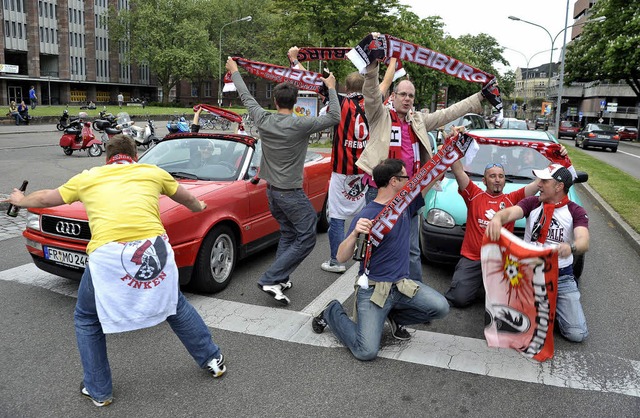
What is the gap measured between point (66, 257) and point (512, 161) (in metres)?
5.28

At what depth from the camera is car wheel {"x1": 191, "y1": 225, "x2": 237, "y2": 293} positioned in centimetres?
486

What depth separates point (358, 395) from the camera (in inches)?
130

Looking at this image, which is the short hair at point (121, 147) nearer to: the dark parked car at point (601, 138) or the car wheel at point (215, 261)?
the car wheel at point (215, 261)

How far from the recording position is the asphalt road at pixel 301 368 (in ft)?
10.4

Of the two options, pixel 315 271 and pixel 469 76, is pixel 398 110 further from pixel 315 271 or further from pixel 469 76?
pixel 315 271

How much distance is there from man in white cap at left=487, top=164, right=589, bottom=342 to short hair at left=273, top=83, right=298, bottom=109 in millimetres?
1998

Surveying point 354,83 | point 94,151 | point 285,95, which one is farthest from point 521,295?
point 94,151

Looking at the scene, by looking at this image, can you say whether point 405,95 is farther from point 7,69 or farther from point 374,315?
point 7,69

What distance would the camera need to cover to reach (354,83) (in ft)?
17.3

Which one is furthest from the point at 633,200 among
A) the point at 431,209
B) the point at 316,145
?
the point at 316,145

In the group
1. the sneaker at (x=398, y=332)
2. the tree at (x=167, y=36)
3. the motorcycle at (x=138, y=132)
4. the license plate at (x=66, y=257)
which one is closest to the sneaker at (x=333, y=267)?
the sneaker at (x=398, y=332)

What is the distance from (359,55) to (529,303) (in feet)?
7.41

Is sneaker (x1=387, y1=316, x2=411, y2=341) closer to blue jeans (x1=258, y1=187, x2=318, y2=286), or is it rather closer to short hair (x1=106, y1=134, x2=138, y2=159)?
blue jeans (x1=258, y1=187, x2=318, y2=286)

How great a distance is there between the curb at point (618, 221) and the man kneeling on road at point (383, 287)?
4785 mm
